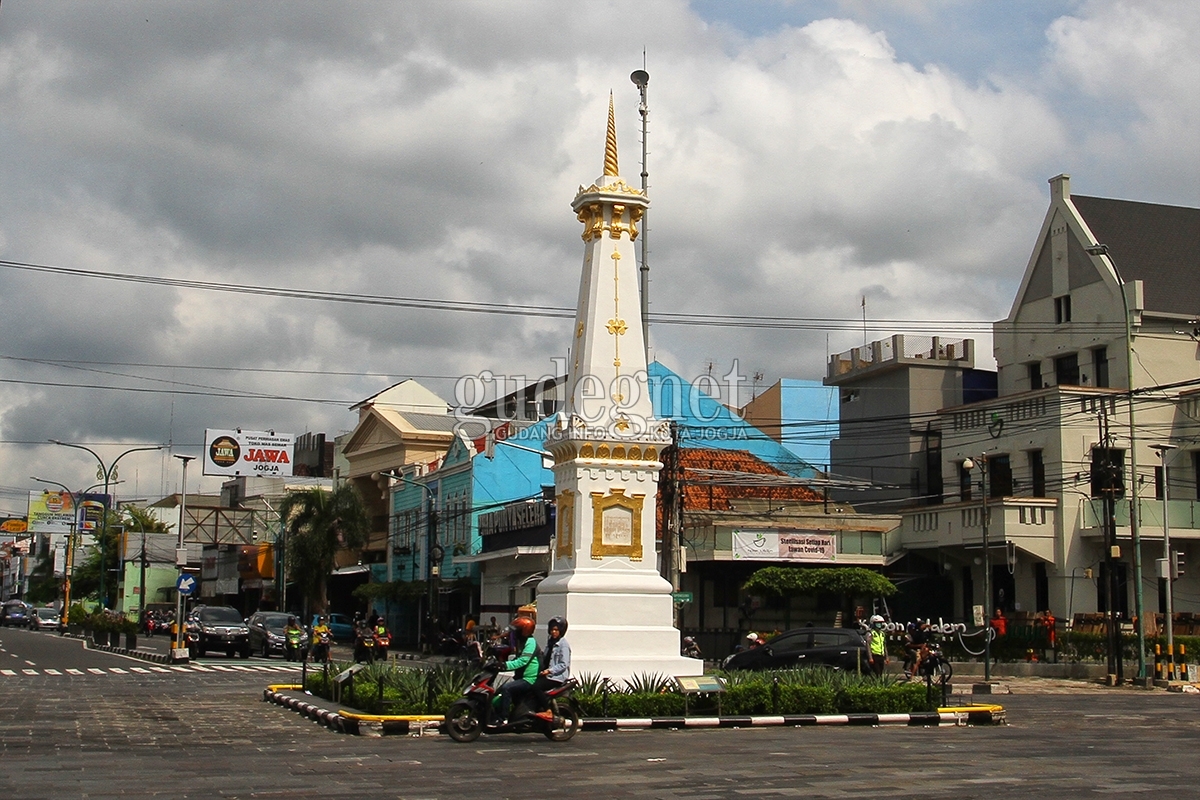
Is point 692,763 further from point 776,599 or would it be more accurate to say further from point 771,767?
point 776,599

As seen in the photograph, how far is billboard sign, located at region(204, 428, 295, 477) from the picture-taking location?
67125 millimetres

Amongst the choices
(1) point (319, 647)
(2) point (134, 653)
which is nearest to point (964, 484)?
(1) point (319, 647)

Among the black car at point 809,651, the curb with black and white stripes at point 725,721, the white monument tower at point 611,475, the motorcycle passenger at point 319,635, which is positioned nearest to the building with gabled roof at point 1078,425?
the black car at point 809,651

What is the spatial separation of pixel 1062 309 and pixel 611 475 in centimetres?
2921

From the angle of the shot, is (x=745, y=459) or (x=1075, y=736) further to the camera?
(x=745, y=459)

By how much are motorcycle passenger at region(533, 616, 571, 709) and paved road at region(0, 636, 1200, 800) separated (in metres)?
0.61

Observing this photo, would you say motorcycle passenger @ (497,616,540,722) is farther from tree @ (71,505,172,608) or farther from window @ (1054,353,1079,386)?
tree @ (71,505,172,608)

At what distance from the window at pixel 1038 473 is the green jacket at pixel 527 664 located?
2907cm

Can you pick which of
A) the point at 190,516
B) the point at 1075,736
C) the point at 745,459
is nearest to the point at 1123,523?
the point at 745,459

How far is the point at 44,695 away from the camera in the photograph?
23.6 m

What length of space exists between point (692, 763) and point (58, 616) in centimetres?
8060

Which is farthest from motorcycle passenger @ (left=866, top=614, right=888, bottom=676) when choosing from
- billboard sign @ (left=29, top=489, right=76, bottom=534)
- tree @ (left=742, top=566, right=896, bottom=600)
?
billboard sign @ (left=29, top=489, right=76, bottom=534)

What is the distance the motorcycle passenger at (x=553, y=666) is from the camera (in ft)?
50.5

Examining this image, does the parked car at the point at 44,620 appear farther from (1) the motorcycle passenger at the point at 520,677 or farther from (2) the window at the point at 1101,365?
(1) the motorcycle passenger at the point at 520,677
